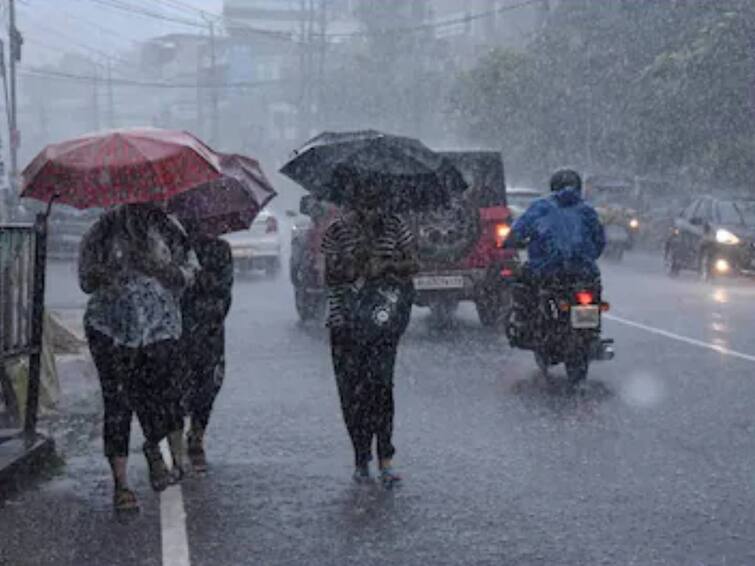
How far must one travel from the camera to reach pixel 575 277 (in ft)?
34.0

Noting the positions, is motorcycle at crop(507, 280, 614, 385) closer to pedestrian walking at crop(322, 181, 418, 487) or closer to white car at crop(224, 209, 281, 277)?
pedestrian walking at crop(322, 181, 418, 487)

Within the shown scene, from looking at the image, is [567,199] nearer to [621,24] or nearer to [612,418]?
[612,418]

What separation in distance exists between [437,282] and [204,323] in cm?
695

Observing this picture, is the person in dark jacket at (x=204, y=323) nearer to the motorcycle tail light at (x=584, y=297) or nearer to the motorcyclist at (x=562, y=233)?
the motorcyclist at (x=562, y=233)

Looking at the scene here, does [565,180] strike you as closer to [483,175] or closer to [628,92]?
[483,175]

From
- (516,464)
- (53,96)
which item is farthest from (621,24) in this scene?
(53,96)

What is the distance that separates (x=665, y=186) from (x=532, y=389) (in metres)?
33.0

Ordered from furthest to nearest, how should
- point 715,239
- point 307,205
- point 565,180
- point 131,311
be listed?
point 715,239 < point 307,205 < point 565,180 < point 131,311

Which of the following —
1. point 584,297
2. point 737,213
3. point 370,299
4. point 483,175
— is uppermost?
point 483,175

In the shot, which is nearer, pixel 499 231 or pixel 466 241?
pixel 466 241

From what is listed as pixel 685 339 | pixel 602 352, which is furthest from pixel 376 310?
pixel 685 339

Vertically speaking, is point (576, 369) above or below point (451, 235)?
below

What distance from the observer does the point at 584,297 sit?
10.3 m

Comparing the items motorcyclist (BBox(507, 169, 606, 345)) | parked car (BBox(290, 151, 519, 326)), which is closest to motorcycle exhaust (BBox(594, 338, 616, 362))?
motorcyclist (BBox(507, 169, 606, 345))
